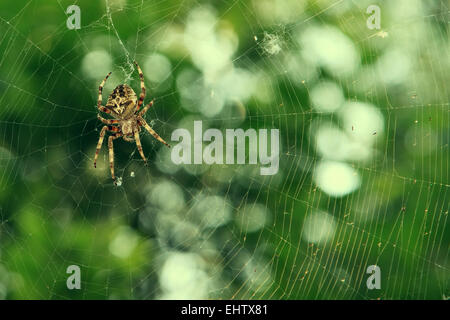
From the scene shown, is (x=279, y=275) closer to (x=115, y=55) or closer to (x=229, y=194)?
(x=229, y=194)

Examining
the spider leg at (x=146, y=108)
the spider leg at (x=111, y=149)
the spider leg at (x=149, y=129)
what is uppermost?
the spider leg at (x=146, y=108)

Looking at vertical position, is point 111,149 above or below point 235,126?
below

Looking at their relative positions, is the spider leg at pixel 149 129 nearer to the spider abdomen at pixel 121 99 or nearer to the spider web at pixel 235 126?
the spider web at pixel 235 126

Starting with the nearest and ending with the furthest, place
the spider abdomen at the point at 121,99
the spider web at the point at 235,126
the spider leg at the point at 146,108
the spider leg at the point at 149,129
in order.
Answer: the spider abdomen at the point at 121,99 < the spider leg at the point at 146,108 < the spider leg at the point at 149,129 < the spider web at the point at 235,126

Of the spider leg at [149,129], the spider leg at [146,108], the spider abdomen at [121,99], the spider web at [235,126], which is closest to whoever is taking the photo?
the spider abdomen at [121,99]

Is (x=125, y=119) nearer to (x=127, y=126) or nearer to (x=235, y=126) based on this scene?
(x=127, y=126)

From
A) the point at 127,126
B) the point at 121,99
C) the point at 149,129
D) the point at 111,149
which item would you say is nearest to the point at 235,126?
the point at 149,129

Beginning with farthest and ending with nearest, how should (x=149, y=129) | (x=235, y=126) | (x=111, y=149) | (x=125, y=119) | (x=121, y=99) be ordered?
1. (x=235, y=126)
2. (x=149, y=129)
3. (x=111, y=149)
4. (x=125, y=119)
5. (x=121, y=99)

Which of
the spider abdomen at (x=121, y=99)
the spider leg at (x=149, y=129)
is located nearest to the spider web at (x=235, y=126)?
the spider leg at (x=149, y=129)

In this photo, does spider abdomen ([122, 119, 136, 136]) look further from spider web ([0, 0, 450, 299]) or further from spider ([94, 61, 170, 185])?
spider web ([0, 0, 450, 299])
